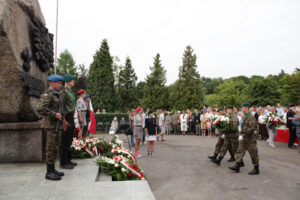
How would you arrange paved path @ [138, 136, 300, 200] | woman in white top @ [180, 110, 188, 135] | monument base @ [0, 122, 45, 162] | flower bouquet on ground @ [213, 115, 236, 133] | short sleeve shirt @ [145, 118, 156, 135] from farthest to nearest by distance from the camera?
woman in white top @ [180, 110, 188, 135]
short sleeve shirt @ [145, 118, 156, 135]
flower bouquet on ground @ [213, 115, 236, 133]
monument base @ [0, 122, 45, 162]
paved path @ [138, 136, 300, 200]

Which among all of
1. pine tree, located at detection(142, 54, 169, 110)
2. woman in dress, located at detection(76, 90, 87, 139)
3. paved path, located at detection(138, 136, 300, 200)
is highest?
pine tree, located at detection(142, 54, 169, 110)

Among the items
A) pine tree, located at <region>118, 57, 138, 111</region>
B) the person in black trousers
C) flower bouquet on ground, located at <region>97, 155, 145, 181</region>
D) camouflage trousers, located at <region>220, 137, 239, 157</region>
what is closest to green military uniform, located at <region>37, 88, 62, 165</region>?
flower bouquet on ground, located at <region>97, 155, 145, 181</region>

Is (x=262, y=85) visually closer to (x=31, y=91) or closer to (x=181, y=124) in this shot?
(x=181, y=124)

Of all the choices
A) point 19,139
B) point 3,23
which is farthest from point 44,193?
point 3,23

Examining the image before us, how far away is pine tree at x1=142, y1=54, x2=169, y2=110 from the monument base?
127ft

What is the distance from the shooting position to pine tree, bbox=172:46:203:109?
46250mm

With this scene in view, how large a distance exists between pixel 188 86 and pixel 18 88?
43.5 m

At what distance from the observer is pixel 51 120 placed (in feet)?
14.2

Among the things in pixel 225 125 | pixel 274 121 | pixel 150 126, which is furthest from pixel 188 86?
pixel 225 125

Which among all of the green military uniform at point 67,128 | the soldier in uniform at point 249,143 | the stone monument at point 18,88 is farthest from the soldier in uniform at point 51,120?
the soldier in uniform at point 249,143

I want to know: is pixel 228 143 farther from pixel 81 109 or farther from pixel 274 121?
pixel 274 121

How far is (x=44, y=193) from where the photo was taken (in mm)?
3422

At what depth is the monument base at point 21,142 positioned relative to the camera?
5273 millimetres

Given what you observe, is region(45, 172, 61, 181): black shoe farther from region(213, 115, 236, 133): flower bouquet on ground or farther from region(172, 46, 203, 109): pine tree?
region(172, 46, 203, 109): pine tree
